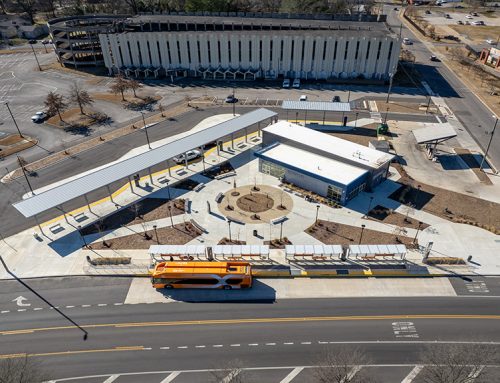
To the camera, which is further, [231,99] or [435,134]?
[231,99]

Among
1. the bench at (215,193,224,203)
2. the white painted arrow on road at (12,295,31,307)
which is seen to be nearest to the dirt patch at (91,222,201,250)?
the bench at (215,193,224,203)

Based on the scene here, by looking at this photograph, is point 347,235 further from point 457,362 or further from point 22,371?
point 22,371

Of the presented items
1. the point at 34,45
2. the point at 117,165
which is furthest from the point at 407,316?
the point at 34,45

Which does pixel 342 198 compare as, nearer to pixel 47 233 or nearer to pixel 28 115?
pixel 47 233

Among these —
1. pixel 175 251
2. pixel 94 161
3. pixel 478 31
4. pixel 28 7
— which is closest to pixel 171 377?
pixel 175 251

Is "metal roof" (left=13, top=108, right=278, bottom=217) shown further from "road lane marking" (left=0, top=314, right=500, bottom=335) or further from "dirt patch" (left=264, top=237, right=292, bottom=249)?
"dirt patch" (left=264, top=237, right=292, bottom=249)
